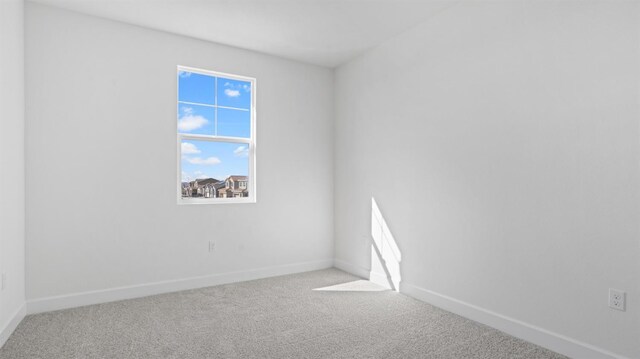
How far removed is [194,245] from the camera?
3.75 metres

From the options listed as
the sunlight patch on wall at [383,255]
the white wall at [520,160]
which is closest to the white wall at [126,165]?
the sunlight patch on wall at [383,255]

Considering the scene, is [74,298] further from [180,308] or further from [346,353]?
[346,353]

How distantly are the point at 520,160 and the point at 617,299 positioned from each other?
101 centimetres

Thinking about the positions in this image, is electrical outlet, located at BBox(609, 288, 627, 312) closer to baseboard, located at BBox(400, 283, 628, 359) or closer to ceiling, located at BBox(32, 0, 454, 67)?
baseboard, located at BBox(400, 283, 628, 359)

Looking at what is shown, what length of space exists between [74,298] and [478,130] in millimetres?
3723

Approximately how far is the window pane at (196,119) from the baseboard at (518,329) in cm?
271

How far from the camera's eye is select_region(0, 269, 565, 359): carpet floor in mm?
2338

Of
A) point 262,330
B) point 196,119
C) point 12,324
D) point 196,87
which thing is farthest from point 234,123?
point 12,324

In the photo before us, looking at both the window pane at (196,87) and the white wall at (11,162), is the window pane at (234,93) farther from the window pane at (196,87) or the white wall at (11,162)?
the white wall at (11,162)

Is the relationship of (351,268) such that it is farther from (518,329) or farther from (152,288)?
(152,288)

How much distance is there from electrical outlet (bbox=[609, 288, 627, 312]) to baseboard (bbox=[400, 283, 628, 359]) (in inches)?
11.1

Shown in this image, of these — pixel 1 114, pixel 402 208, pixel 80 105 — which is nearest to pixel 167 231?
pixel 80 105

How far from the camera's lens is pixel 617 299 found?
209cm

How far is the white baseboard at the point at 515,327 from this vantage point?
221cm
